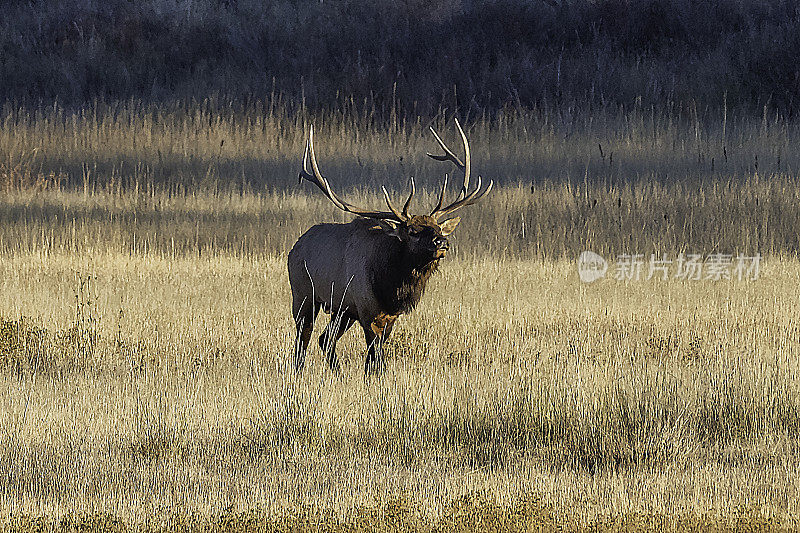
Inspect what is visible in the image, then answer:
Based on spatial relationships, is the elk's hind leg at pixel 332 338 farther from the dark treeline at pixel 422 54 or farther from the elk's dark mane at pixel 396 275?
the dark treeline at pixel 422 54

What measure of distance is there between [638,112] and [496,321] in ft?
35.8

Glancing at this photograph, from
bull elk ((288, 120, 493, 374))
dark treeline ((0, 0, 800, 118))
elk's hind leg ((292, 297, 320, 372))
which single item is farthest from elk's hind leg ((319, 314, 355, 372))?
dark treeline ((0, 0, 800, 118))

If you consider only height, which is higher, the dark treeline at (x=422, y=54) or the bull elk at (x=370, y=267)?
the dark treeline at (x=422, y=54)

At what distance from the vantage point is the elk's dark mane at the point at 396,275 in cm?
739

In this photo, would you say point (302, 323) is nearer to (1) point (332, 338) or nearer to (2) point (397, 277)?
(1) point (332, 338)

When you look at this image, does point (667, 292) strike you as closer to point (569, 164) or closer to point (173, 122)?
point (569, 164)

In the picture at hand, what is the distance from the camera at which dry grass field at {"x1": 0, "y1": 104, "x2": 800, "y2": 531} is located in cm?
561

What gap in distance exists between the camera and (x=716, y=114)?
20.6 meters

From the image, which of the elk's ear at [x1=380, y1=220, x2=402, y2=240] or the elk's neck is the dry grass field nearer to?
the elk's neck

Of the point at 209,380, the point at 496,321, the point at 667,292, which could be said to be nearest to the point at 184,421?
the point at 209,380

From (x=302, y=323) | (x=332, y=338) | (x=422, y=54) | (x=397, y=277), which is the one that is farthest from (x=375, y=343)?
(x=422, y=54)

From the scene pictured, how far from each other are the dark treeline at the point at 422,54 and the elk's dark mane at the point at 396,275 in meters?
13.3

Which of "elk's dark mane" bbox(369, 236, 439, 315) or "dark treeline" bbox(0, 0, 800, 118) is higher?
"dark treeline" bbox(0, 0, 800, 118)

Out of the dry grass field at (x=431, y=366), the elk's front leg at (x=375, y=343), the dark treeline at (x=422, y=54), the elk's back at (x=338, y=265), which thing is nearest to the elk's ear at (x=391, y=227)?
the elk's back at (x=338, y=265)
